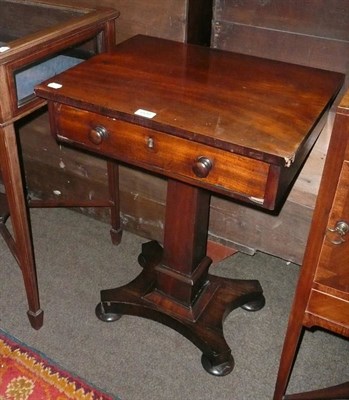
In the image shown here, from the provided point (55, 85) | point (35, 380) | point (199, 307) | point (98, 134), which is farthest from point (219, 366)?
point (55, 85)

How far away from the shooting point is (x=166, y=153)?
3.36ft

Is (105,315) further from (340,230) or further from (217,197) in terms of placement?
(340,230)

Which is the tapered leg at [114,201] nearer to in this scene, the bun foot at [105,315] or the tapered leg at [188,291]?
the tapered leg at [188,291]

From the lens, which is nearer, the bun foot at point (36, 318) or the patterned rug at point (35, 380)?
the patterned rug at point (35, 380)

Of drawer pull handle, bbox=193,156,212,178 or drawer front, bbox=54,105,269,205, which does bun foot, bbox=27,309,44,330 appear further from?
drawer pull handle, bbox=193,156,212,178

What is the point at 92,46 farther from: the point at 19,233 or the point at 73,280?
the point at 73,280

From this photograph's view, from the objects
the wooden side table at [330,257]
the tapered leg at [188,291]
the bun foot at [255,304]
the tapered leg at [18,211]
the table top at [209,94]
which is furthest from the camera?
the bun foot at [255,304]

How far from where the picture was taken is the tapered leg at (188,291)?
1.37 meters

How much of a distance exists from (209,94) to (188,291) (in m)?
0.65

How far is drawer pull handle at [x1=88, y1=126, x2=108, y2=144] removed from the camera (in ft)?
3.52

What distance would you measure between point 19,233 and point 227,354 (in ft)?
2.24

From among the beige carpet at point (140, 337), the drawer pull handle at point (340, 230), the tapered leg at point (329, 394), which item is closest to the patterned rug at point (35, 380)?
the beige carpet at point (140, 337)

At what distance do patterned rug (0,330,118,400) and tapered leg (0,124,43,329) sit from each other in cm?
11

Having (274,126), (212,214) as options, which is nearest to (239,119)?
(274,126)
